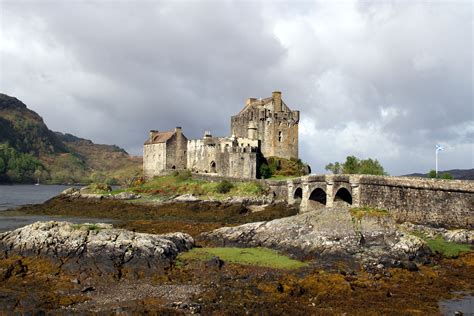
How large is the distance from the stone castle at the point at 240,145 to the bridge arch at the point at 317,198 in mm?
13706

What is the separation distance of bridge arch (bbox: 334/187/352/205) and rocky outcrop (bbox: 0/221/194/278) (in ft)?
61.1

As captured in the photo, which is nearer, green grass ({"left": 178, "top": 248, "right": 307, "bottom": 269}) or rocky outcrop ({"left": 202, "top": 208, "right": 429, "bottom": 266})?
green grass ({"left": 178, "top": 248, "right": 307, "bottom": 269})

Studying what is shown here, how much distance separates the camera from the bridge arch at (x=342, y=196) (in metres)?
40.2

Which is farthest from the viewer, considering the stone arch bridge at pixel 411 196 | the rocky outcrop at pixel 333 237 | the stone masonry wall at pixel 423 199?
the stone arch bridge at pixel 411 196

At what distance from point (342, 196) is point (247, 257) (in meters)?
18.8

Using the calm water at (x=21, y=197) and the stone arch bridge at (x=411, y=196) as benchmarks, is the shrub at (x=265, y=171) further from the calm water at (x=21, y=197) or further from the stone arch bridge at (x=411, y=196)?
the calm water at (x=21, y=197)

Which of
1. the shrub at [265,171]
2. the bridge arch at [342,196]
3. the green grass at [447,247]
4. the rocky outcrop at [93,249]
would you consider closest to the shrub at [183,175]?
the shrub at [265,171]

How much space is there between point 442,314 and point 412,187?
17.2 meters

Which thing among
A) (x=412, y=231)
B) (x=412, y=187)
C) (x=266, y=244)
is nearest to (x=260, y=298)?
(x=266, y=244)

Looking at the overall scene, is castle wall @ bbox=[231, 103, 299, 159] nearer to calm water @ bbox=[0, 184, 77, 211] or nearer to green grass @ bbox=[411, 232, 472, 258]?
calm water @ bbox=[0, 184, 77, 211]

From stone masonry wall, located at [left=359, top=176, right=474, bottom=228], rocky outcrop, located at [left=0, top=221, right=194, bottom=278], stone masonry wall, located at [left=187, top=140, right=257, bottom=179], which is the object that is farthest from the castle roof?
rocky outcrop, located at [left=0, top=221, right=194, bottom=278]

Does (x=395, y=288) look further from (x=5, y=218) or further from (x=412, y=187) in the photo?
(x=5, y=218)

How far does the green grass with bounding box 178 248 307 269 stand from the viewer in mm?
22859

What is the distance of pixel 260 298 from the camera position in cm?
1806
